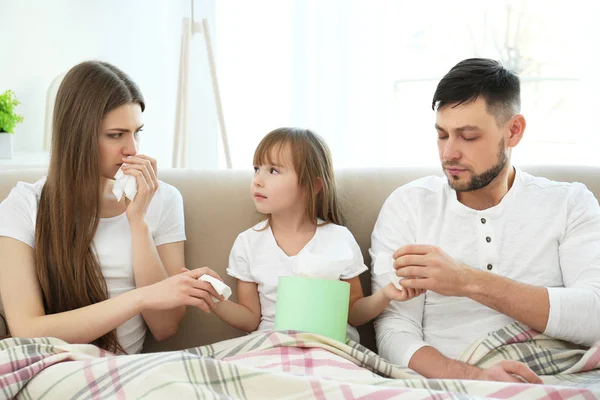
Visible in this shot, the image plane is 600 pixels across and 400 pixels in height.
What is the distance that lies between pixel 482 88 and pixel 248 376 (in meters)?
1.00

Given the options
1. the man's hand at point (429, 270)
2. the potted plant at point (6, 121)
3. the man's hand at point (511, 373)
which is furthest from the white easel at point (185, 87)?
the man's hand at point (511, 373)

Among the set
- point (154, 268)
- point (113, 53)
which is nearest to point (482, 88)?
point (154, 268)

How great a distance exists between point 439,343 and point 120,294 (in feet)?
2.65

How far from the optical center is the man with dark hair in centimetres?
165

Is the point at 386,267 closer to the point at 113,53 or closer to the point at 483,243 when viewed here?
the point at 483,243

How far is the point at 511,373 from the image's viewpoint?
1481mm

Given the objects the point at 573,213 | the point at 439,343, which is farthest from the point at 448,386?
the point at 573,213

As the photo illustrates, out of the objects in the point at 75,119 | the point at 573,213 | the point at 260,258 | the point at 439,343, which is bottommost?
the point at 439,343

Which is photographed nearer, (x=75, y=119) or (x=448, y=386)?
(x=448, y=386)

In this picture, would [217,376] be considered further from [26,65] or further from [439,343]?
[26,65]

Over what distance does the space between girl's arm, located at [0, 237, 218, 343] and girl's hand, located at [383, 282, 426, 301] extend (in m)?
0.41

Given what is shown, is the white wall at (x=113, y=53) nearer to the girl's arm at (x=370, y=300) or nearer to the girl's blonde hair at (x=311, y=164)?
the girl's blonde hair at (x=311, y=164)

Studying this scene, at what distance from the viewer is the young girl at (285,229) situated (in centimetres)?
192

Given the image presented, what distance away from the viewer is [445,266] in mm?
1596
